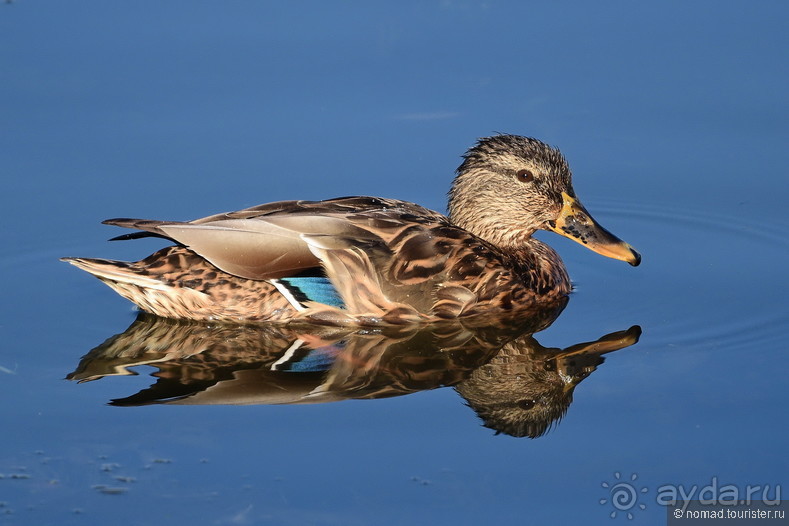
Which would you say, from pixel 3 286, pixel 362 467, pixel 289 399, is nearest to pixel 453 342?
pixel 289 399

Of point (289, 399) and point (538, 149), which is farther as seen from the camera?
point (538, 149)

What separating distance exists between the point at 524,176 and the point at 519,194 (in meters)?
0.15

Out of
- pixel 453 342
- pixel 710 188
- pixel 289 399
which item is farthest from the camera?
pixel 710 188

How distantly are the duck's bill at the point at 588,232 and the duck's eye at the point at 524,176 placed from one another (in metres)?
0.29

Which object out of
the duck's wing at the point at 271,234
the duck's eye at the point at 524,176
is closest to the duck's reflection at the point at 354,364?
the duck's wing at the point at 271,234

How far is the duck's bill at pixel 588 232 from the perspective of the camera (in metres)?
9.87

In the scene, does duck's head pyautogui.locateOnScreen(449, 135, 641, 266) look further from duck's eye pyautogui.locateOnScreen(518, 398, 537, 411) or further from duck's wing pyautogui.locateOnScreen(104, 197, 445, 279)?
duck's eye pyautogui.locateOnScreen(518, 398, 537, 411)

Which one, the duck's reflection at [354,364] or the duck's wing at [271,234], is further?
the duck's wing at [271,234]

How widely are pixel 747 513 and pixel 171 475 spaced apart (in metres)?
3.10

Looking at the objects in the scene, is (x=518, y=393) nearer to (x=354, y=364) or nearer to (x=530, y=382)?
(x=530, y=382)

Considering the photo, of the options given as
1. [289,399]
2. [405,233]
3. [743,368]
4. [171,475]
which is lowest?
[171,475]

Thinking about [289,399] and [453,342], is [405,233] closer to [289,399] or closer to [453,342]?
[453,342]

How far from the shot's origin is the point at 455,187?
10312mm

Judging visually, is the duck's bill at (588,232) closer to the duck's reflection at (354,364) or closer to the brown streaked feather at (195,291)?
the duck's reflection at (354,364)
